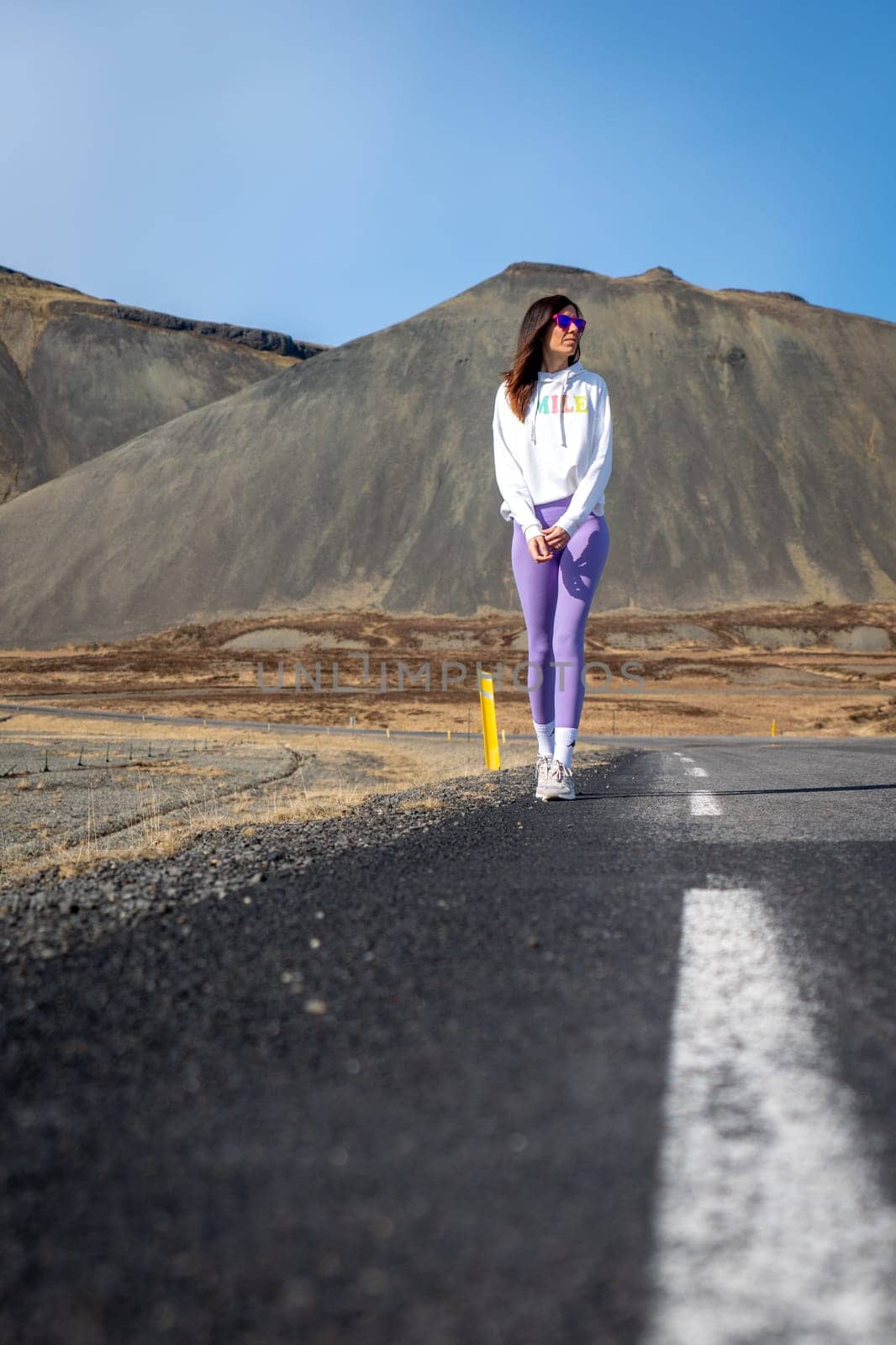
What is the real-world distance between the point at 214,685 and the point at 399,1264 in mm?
60232

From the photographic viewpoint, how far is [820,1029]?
6.35ft

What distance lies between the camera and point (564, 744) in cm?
727

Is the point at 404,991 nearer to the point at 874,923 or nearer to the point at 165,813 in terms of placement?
the point at 874,923

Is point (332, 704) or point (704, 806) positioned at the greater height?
point (704, 806)

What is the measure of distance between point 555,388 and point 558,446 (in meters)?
0.41

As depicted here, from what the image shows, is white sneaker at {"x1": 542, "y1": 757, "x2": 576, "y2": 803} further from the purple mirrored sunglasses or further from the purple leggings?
the purple mirrored sunglasses

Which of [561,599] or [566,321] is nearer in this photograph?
[566,321]

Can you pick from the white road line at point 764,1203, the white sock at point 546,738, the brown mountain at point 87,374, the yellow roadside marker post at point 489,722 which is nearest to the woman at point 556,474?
the white sock at point 546,738

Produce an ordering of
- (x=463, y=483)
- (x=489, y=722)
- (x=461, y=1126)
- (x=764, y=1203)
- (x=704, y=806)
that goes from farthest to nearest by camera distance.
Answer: (x=463, y=483) < (x=489, y=722) < (x=704, y=806) < (x=461, y=1126) < (x=764, y=1203)

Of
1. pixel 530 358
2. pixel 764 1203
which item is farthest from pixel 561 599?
pixel 764 1203

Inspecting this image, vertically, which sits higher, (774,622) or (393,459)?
(393,459)

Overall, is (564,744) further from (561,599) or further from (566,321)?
(566,321)

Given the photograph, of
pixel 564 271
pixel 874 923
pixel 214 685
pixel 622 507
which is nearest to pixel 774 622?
pixel 622 507

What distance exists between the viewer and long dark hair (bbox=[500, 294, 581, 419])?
273 inches
